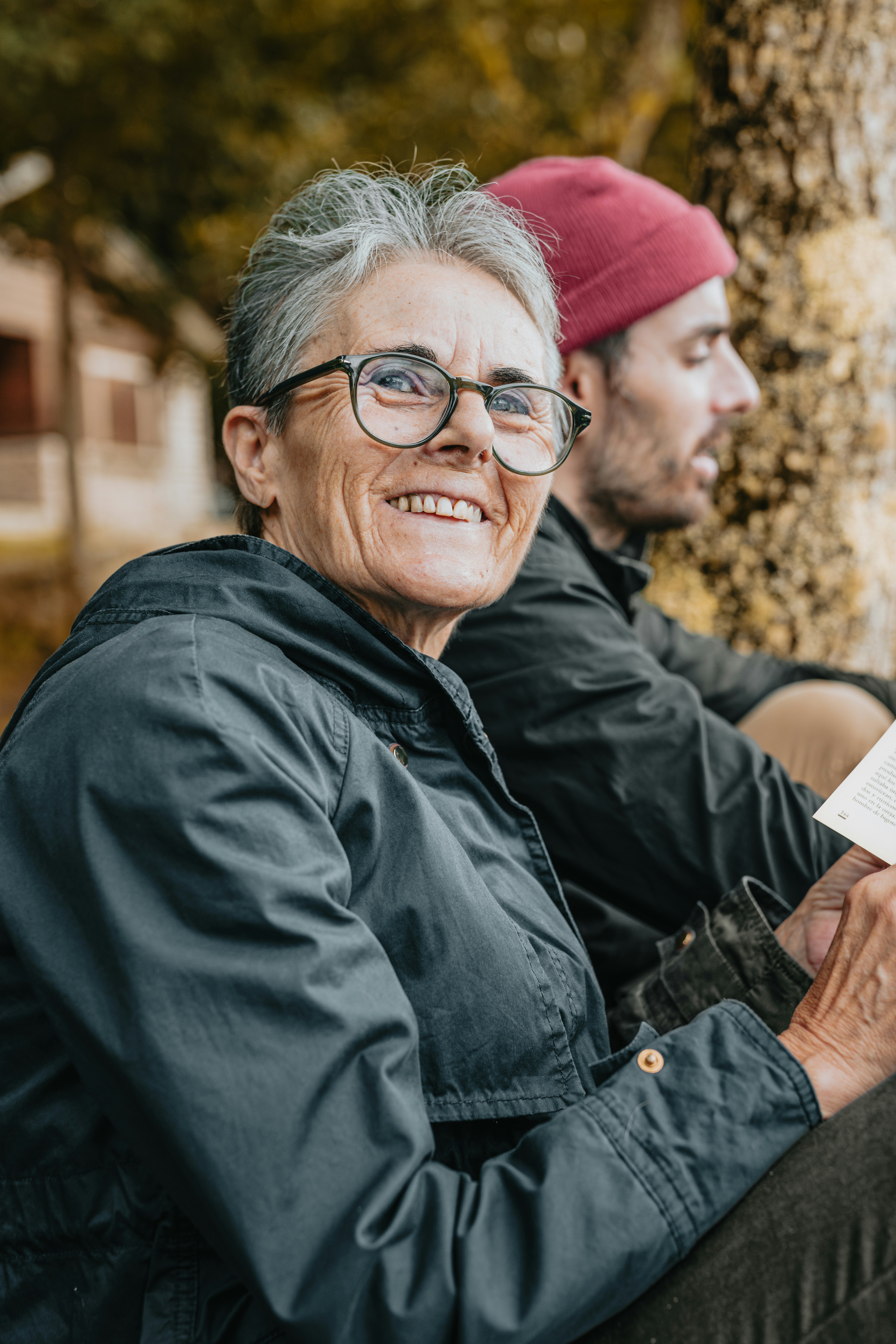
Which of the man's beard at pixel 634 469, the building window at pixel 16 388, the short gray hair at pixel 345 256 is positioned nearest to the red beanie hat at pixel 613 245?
the man's beard at pixel 634 469

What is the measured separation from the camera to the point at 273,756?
1.19 meters

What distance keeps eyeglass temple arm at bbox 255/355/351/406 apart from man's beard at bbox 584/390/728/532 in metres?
1.20

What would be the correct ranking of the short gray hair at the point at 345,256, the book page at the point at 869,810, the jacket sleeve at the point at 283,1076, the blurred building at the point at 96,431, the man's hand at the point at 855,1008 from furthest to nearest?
the blurred building at the point at 96,431, the short gray hair at the point at 345,256, the book page at the point at 869,810, the man's hand at the point at 855,1008, the jacket sleeve at the point at 283,1076

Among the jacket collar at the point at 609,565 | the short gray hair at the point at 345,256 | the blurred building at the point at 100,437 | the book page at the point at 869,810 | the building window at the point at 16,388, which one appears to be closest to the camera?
the book page at the point at 869,810

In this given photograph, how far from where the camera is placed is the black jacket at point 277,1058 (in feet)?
3.40

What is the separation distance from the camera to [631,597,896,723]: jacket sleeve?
307cm

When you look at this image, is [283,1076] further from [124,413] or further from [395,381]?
[124,413]

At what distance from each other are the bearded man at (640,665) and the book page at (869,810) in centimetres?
38

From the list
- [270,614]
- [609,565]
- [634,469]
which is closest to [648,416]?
[634,469]

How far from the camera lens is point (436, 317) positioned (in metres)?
1.68

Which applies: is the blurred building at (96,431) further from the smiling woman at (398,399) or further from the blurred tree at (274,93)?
the smiling woman at (398,399)

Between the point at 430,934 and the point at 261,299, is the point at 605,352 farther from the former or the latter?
the point at 430,934

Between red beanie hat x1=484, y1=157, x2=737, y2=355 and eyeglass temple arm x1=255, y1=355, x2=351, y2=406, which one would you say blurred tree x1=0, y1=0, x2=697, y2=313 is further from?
eyeglass temple arm x1=255, y1=355, x2=351, y2=406

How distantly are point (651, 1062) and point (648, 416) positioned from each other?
6.19ft
